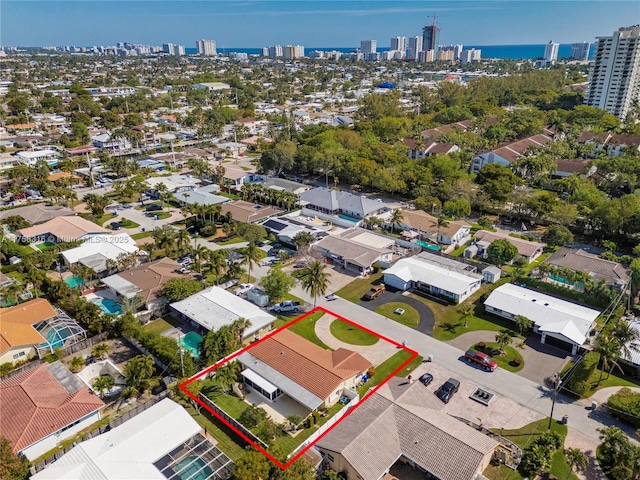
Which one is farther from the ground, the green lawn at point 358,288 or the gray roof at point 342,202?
the gray roof at point 342,202

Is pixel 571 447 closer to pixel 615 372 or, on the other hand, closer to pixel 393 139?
pixel 615 372

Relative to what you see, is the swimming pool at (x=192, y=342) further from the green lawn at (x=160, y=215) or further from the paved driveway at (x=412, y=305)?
the green lawn at (x=160, y=215)

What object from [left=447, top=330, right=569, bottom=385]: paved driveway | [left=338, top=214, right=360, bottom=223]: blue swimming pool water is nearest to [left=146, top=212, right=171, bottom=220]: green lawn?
[left=338, top=214, right=360, bottom=223]: blue swimming pool water

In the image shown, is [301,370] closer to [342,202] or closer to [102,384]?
[102,384]

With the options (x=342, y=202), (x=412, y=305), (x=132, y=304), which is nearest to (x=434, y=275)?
(x=412, y=305)

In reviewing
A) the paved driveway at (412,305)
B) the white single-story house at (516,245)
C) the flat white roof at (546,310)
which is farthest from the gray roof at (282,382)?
the white single-story house at (516,245)
